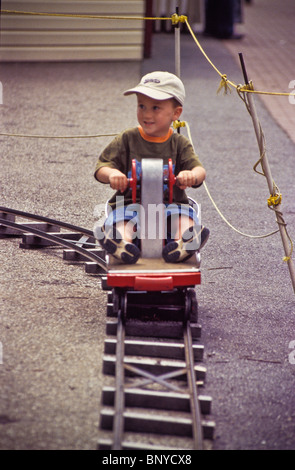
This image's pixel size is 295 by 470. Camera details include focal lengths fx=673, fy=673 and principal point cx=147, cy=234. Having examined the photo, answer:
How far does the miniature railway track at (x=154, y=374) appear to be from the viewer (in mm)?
3502

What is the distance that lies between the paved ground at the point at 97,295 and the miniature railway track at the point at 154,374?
102 millimetres

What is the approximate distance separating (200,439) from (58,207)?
3.83 meters

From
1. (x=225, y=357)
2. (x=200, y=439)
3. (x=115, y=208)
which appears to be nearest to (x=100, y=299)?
(x=115, y=208)

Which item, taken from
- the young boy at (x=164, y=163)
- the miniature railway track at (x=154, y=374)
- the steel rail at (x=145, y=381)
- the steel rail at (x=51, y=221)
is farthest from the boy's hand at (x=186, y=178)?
the steel rail at (x=51, y=221)

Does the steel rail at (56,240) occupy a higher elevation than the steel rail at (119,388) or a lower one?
higher

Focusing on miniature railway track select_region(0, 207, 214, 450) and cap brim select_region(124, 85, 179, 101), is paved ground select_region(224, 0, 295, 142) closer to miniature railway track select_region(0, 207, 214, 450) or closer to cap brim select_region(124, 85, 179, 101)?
cap brim select_region(124, 85, 179, 101)

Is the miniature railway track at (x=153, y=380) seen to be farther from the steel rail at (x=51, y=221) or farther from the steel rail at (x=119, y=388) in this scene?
the steel rail at (x=51, y=221)

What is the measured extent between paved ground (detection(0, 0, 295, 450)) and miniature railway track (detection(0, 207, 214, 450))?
10 cm

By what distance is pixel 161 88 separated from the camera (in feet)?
14.2

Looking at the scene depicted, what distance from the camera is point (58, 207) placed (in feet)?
22.3

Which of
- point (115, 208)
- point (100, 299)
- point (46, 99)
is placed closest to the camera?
point (115, 208)

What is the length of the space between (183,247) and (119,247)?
16.1 inches
